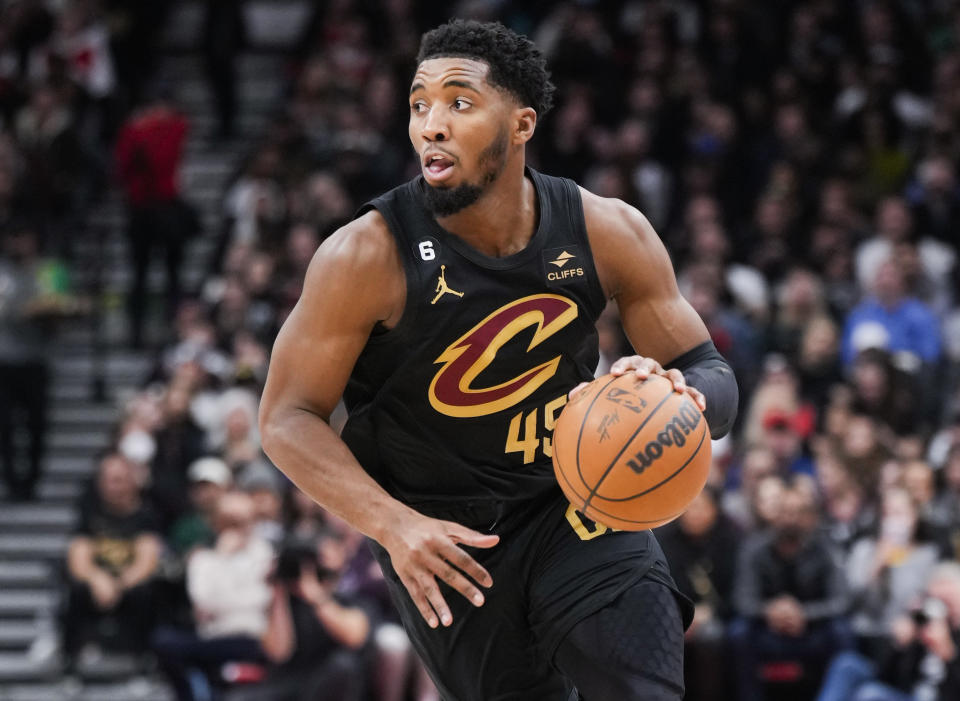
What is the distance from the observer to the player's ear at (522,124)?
4.36 metres

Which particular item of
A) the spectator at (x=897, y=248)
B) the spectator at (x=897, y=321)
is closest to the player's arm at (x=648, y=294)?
the spectator at (x=897, y=321)

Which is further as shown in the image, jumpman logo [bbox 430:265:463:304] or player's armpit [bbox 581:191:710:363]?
player's armpit [bbox 581:191:710:363]

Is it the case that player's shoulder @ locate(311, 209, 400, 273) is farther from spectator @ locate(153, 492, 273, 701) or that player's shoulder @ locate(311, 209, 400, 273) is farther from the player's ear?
spectator @ locate(153, 492, 273, 701)

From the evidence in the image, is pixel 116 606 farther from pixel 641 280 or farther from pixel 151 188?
pixel 641 280

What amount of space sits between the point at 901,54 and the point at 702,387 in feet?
32.0

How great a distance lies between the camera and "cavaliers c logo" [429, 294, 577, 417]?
4.27 meters

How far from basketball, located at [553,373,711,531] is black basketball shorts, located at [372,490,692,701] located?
0.25m

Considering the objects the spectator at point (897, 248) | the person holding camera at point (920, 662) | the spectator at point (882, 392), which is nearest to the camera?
the person holding camera at point (920, 662)

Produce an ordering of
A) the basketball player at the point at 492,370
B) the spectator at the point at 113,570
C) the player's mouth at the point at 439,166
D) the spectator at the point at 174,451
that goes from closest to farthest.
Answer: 1. the basketball player at the point at 492,370
2. the player's mouth at the point at 439,166
3. the spectator at the point at 113,570
4. the spectator at the point at 174,451

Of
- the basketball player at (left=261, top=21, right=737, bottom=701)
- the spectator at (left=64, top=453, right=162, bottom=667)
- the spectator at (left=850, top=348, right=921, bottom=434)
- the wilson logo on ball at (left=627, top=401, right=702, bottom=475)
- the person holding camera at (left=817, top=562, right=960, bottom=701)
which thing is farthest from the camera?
the spectator at (left=64, top=453, right=162, bottom=667)

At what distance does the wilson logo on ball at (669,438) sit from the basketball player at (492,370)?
84 mm

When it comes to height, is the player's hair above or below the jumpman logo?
above

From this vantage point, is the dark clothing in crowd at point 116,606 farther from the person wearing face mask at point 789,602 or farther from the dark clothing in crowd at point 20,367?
the person wearing face mask at point 789,602

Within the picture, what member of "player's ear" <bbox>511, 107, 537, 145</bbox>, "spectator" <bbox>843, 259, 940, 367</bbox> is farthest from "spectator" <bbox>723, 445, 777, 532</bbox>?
"player's ear" <bbox>511, 107, 537, 145</bbox>
